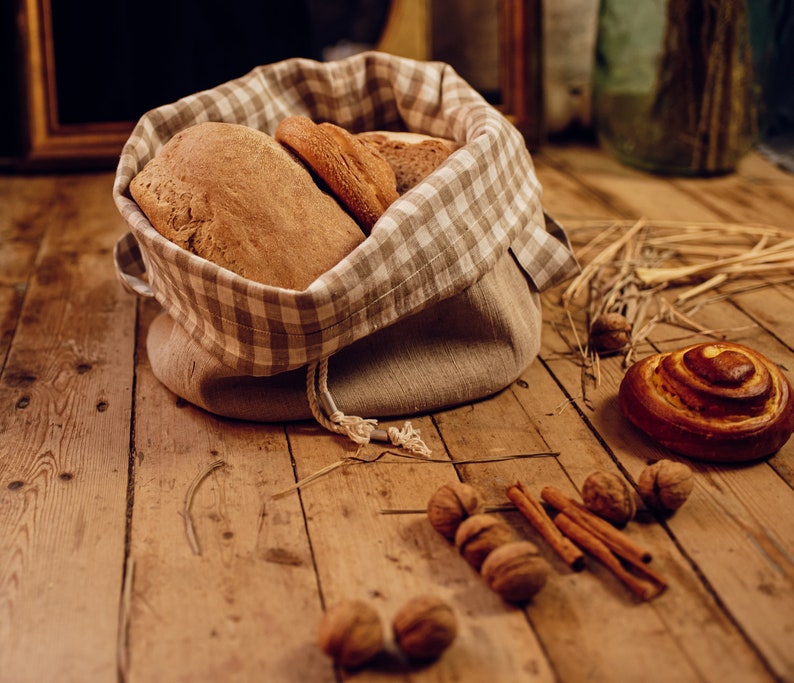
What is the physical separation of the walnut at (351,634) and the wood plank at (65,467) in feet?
0.87

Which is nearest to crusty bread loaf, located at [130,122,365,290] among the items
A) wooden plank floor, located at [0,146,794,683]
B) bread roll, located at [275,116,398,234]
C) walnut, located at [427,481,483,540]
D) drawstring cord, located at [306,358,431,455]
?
bread roll, located at [275,116,398,234]

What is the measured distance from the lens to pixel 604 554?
1.22 meters

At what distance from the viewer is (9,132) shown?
3047 mm

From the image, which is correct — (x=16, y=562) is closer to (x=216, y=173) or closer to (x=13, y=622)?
(x=13, y=622)

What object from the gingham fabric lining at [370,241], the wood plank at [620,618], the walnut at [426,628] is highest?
the gingham fabric lining at [370,241]

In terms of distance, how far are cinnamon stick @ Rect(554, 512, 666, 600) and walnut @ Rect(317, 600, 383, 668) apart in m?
0.34

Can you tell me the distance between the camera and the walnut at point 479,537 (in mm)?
1202

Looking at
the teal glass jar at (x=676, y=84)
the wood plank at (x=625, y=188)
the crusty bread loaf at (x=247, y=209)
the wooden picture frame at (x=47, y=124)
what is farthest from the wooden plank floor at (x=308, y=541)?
the wooden picture frame at (x=47, y=124)

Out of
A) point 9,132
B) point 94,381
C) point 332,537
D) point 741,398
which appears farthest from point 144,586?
point 9,132

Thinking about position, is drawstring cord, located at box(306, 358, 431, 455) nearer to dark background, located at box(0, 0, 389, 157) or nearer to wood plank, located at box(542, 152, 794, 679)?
wood plank, located at box(542, 152, 794, 679)

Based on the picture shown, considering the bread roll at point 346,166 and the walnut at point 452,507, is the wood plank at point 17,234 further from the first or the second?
the walnut at point 452,507

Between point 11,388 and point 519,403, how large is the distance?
970 mm

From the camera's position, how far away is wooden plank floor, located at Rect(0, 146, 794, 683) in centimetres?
108

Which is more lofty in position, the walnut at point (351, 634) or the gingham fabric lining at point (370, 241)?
the gingham fabric lining at point (370, 241)
